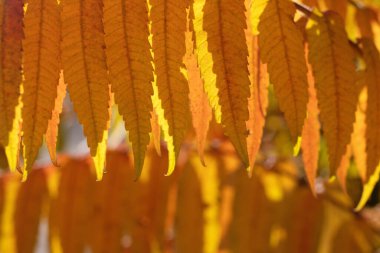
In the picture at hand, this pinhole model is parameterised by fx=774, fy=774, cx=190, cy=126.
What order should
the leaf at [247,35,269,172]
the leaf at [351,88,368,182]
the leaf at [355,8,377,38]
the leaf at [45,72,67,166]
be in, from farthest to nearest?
the leaf at [355,8,377,38] < the leaf at [351,88,368,182] < the leaf at [247,35,269,172] < the leaf at [45,72,67,166]

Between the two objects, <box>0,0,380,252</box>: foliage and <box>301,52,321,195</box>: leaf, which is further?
<box>301,52,321,195</box>: leaf

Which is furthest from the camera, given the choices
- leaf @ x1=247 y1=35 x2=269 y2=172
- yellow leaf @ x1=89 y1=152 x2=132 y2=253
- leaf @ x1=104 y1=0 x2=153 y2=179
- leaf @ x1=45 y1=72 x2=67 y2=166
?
yellow leaf @ x1=89 y1=152 x2=132 y2=253

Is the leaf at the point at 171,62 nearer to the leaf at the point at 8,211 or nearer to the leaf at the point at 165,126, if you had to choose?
the leaf at the point at 165,126

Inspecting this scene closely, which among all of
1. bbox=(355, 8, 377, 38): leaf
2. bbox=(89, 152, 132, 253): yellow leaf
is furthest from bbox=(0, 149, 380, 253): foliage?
bbox=(355, 8, 377, 38): leaf

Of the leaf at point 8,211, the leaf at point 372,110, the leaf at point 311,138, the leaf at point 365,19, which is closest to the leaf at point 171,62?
the leaf at point 311,138

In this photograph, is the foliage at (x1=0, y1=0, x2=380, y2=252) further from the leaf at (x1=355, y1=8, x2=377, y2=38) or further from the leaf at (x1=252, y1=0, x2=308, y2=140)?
the leaf at (x1=355, y1=8, x2=377, y2=38)
